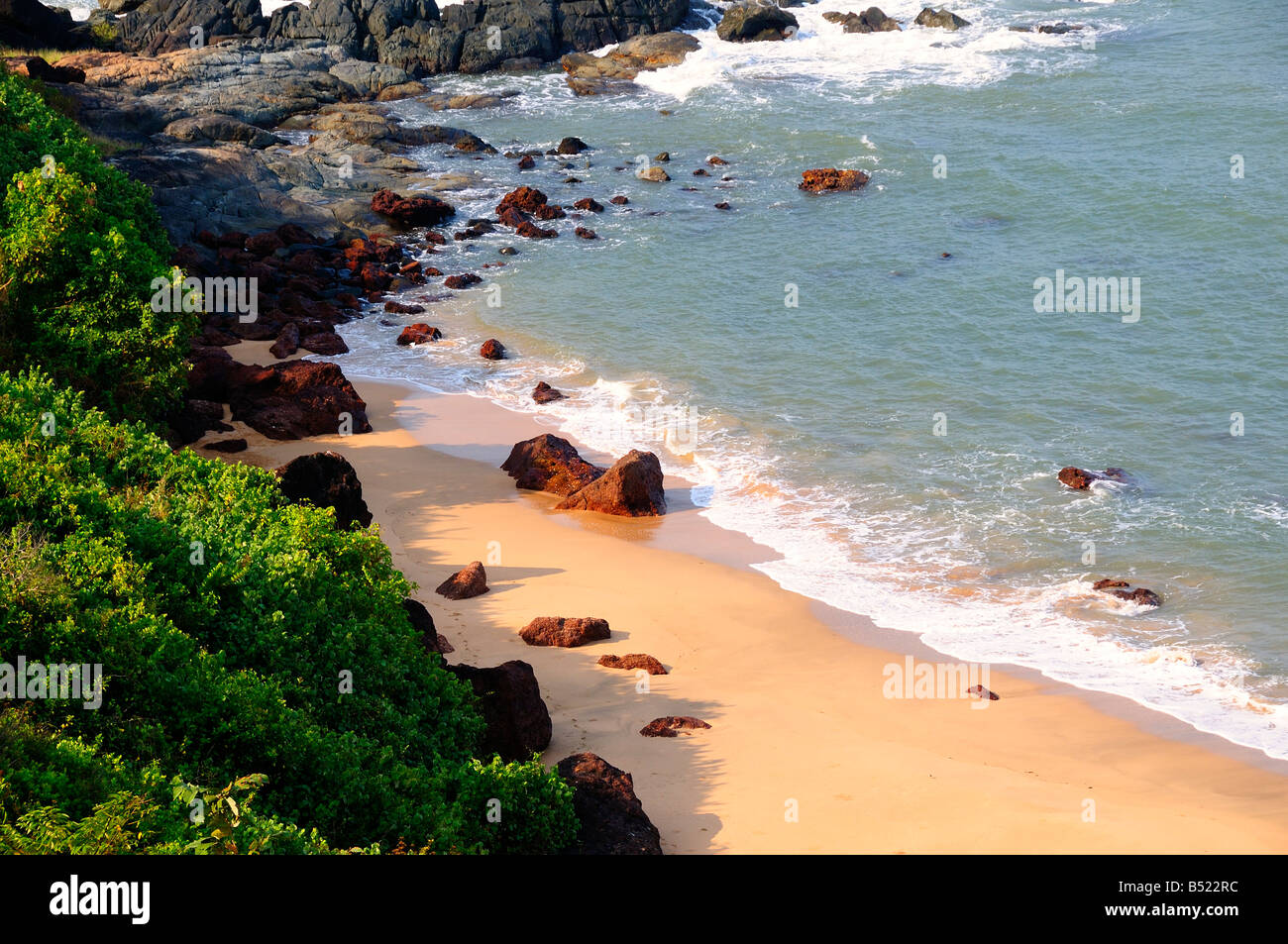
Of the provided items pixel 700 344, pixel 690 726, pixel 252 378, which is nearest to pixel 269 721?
pixel 690 726

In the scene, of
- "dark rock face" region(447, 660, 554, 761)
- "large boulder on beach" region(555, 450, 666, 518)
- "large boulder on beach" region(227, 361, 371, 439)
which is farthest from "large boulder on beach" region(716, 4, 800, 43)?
"dark rock face" region(447, 660, 554, 761)

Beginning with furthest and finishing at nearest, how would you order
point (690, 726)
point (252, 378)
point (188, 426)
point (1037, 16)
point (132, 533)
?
point (1037, 16)
point (252, 378)
point (188, 426)
point (690, 726)
point (132, 533)

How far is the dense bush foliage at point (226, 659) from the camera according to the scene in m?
11.0

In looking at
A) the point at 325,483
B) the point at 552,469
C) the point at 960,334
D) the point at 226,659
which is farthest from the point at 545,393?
the point at 226,659

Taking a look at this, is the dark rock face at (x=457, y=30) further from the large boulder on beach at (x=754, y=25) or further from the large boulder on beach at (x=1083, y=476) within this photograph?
the large boulder on beach at (x=1083, y=476)

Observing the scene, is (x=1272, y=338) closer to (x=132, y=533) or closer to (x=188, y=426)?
(x=188, y=426)

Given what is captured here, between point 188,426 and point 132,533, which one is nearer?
point 132,533

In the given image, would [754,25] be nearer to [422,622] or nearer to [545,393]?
[545,393]

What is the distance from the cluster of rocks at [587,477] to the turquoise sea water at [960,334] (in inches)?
66.1

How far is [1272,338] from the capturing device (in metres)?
31.7

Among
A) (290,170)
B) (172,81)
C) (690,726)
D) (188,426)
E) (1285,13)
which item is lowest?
(690,726)

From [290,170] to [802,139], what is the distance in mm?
21212

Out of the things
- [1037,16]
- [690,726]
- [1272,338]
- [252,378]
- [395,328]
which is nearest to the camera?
[690,726]

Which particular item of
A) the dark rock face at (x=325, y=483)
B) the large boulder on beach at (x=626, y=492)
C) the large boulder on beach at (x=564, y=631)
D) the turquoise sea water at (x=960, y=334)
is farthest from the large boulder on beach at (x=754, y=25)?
the large boulder on beach at (x=564, y=631)
